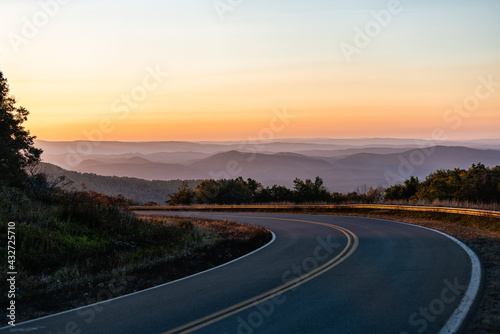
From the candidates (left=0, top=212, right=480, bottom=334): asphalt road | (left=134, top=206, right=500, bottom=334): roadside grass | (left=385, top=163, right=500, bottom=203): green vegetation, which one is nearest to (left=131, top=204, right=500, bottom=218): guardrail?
(left=134, top=206, right=500, bottom=334): roadside grass

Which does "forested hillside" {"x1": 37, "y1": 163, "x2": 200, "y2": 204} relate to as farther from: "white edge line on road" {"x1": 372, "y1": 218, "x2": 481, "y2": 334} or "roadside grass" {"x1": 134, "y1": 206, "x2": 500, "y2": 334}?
"white edge line on road" {"x1": 372, "y1": 218, "x2": 481, "y2": 334}

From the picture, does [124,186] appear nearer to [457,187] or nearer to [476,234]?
[457,187]

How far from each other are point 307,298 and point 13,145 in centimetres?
1710

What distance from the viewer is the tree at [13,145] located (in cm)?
2053

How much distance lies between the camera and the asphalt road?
25.8 feet

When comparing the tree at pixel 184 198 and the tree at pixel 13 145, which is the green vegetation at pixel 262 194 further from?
the tree at pixel 13 145

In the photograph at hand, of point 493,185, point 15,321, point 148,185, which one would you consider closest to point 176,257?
point 15,321

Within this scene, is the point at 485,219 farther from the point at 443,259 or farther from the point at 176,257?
the point at 176,257

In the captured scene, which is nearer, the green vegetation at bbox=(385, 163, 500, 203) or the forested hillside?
the green vegetation at bbox=(385, 163, 500, 203)

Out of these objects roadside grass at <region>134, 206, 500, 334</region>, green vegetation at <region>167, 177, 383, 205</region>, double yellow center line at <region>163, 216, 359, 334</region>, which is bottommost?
double yellow center line at <region>163, 216, 359, 334</region>

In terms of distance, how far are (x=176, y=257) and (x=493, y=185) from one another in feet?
75.7

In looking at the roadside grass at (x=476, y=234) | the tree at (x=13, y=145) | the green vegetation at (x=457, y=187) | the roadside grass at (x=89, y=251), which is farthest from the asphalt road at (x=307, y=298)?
the green vegetation at (x=457, y=187)

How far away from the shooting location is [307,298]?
369 inches

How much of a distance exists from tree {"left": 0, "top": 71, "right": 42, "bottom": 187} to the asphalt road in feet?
37.5
